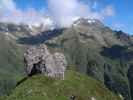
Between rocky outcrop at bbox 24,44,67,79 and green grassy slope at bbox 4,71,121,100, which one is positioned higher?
rocky outcrop at bbox 24,44,67,79

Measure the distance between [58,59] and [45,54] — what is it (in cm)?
985

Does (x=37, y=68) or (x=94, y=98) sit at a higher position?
(x=37, y=68)

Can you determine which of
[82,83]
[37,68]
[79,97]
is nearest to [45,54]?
[37,68]

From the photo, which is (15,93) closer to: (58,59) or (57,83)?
(57,83)

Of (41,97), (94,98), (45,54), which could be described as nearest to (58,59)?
(45,54)

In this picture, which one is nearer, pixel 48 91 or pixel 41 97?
pixel 41 97

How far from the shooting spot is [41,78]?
183m

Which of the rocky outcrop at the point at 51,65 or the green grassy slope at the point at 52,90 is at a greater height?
the rocky outcrop at the point at 51,65

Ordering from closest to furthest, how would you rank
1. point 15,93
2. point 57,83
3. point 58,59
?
point 15,93, point 57,83, point 58,59

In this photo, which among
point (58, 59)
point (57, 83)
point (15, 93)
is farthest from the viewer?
point (58, 59)

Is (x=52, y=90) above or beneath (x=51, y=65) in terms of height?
beneath

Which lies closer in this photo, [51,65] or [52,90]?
[52,90]

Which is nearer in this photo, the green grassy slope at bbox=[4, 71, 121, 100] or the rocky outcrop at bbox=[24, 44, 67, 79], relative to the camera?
the green grassy slope at bbox=[4, 71, 121, 100]

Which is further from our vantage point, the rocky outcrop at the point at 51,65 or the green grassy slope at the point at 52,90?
the rocky outcrop at the point at 51,65
